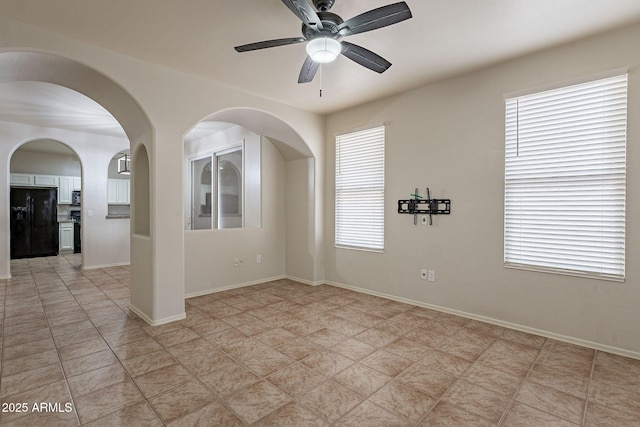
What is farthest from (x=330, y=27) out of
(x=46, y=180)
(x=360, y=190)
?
(x=46, y=180)

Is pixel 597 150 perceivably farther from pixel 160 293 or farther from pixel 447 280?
pixel 160 293

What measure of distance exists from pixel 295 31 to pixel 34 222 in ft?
28.4

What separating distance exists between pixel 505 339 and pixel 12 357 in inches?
167

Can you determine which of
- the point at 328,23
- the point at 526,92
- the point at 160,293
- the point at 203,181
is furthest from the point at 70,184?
the point at 526,92

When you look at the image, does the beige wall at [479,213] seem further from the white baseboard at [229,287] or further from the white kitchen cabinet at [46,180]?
the white kitchen cabinet at [46,180]

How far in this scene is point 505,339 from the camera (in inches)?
116

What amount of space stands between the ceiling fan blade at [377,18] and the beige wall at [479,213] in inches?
74.8

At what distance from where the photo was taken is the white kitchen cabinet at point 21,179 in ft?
25.6

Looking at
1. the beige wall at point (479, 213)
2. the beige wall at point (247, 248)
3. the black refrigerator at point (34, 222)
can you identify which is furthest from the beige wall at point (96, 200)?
the beige wall at point (479, 213)

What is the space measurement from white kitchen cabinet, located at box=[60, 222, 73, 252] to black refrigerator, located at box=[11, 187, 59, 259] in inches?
16.5

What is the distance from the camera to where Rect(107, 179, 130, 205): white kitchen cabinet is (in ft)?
29.1

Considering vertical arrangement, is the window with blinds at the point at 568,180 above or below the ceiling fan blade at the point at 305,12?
below

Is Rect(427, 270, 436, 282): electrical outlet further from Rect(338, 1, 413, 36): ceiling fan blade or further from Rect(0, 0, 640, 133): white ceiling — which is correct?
Rect(338, 1, 413, 36): ceiling fan blade

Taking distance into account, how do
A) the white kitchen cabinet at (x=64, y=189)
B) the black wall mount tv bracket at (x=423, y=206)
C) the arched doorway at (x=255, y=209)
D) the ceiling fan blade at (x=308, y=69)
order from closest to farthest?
the ceiling fan blade at (x=308, y=69)
the black wall mount tv bracket at (x=423, y=206)
the arched doorway at (x=255, y=209)
the white kitchen cabinet at (x=64, y=189)
